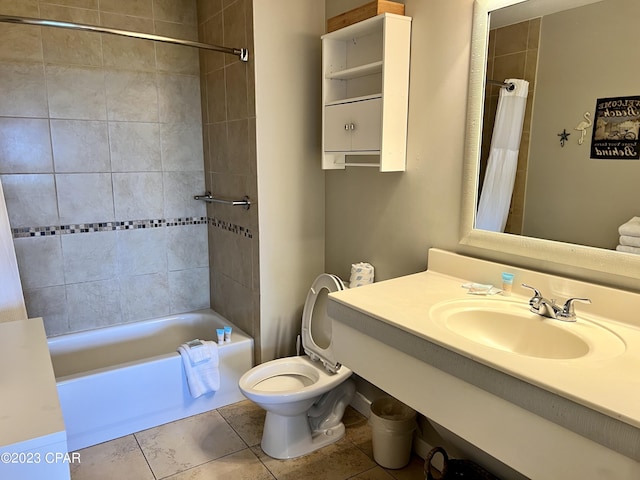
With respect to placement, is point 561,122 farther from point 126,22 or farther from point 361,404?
point 126,22

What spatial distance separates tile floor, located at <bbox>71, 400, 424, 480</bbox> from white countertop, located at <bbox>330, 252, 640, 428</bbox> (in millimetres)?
927

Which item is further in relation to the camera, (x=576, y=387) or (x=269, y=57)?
(x=269, y=57)

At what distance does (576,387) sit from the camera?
3.11ft

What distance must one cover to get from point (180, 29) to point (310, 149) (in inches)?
46.9

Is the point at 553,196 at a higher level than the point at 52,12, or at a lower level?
lower

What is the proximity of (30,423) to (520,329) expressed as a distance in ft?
4.40

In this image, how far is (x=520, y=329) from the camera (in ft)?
4.72

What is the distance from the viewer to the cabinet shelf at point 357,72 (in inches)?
76.4

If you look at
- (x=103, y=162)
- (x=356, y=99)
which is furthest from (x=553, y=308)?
(x=103, y=162)

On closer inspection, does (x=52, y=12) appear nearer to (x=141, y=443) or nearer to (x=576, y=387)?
(x=141, y=443)

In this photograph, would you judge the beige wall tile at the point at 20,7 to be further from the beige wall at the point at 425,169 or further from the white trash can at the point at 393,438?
the white trash can at the point at 393,438

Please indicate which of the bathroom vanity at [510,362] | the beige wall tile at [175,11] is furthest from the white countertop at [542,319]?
the beige wall tile at [175,11]

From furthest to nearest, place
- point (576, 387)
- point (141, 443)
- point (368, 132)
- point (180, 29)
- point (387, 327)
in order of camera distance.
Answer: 1. point (180, 29)
2. point (141, 443)
3. point (368, 132)
4. point (387, 327)
5. point (576, 387)

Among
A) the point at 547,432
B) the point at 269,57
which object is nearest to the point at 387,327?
the point at 547,432
